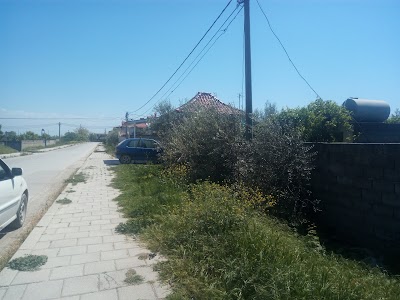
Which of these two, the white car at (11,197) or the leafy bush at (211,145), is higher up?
the leafy bush at (211,145)

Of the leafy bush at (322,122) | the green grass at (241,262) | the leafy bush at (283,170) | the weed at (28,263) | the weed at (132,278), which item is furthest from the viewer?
the leafy bush at (322,122)

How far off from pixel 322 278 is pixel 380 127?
679cm

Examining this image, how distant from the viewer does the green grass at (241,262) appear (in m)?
3.15

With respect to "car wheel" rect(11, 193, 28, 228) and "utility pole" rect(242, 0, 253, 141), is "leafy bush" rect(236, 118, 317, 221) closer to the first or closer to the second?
"utility pole" rect(242, 0, 253, 141)

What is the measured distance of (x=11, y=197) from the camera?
221 inches

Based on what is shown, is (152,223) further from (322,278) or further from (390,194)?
(390,194)

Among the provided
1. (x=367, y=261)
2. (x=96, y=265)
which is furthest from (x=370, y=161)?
(x=96, y=265)

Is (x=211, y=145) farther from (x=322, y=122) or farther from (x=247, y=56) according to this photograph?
(x=322, y=122)

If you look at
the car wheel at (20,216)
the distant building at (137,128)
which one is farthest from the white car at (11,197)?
the distant building at (137,128)

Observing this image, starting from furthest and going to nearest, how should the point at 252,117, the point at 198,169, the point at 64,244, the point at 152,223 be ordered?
the point at 198,169 < the point at 252,117 < the point at 152,223 < the point at 64,244

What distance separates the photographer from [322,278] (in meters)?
3.25

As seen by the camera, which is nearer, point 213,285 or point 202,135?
point 213,285

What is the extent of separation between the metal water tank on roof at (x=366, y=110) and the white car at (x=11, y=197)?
8.55 metres

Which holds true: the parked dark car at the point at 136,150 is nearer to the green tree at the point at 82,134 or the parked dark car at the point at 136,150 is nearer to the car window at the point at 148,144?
the car window at the point at 148,144
